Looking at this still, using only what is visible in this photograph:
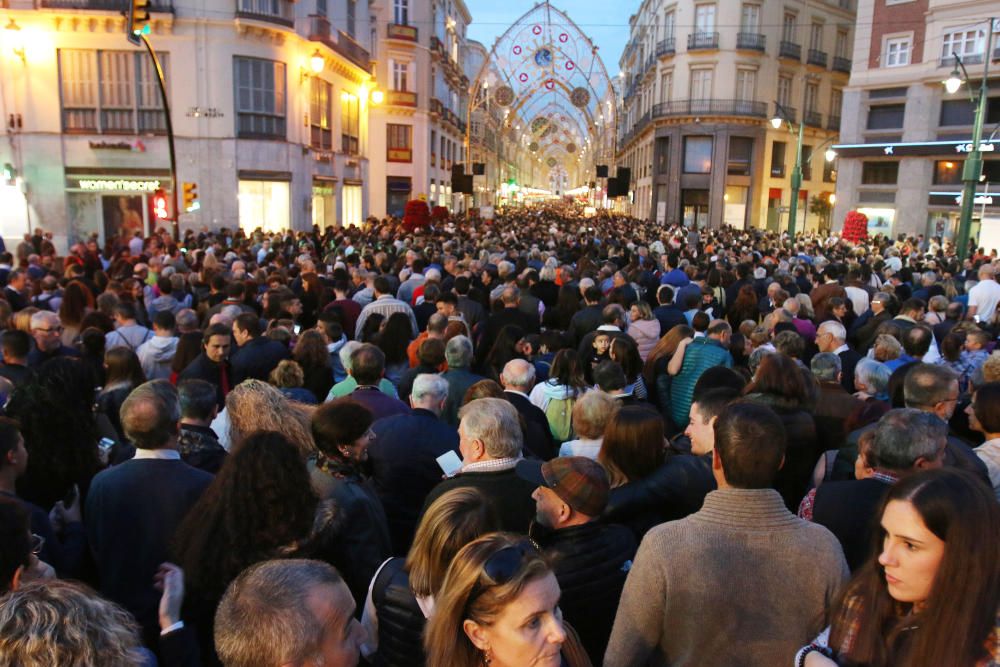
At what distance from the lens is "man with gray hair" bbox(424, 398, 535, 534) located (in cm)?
332

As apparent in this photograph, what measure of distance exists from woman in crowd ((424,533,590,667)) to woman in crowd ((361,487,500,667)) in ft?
1.08

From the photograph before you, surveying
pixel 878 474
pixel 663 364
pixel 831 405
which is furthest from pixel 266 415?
pixel 663 364

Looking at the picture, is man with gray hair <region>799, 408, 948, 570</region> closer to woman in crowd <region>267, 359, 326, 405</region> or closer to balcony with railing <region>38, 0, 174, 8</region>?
woman in crowd <region>267, 359, 326, 405</region>

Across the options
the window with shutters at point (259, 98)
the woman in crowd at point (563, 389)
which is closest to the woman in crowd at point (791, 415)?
the woman in crowd at point (563, 389)

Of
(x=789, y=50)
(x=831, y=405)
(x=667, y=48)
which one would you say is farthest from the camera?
(x=667, y=48)

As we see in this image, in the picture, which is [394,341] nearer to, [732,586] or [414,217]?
[732,586]

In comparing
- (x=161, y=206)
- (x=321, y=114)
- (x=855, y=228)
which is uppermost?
(x=321, y=114)

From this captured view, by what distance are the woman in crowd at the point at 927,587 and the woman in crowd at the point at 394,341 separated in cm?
501

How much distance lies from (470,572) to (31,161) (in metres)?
26.5

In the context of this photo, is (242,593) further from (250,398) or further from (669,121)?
(669,121)

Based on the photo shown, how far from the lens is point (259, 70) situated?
23.9 m

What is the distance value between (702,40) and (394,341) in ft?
142

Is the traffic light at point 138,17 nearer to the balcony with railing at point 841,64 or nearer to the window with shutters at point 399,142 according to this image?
the window with shutters at point 399,142

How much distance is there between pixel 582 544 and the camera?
281 centimetres
